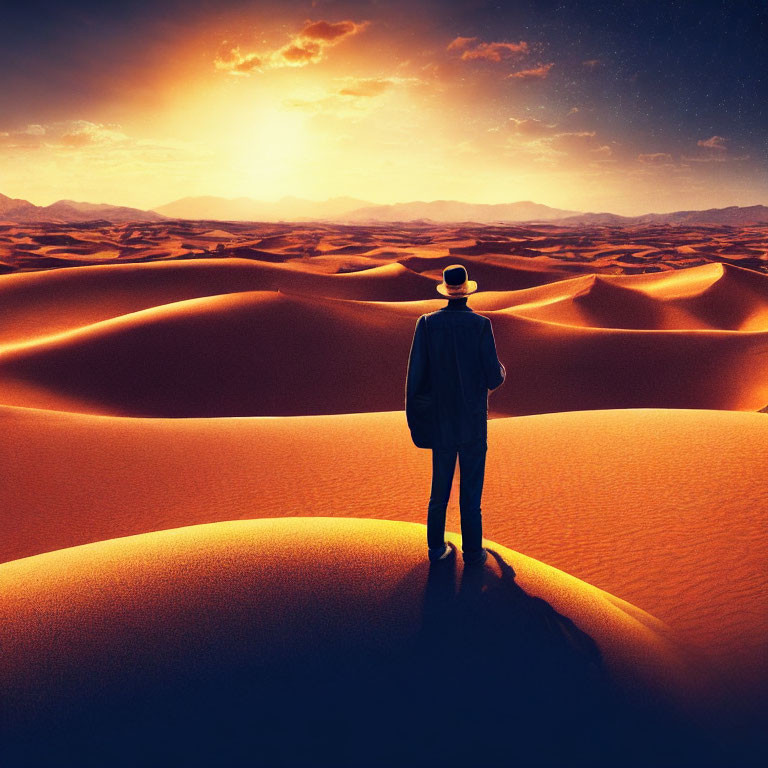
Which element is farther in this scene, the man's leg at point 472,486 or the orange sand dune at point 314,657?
the man's leg at point 472,486

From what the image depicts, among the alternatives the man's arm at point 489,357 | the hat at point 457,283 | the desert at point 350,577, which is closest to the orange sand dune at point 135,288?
the desert at point 350,577

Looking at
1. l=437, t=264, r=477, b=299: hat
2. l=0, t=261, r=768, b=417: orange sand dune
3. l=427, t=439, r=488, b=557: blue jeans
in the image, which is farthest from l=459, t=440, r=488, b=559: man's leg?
l=0, t=261, r=768, b=417: orange sand dune

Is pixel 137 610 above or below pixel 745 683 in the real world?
above

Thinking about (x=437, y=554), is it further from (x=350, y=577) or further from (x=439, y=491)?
(x=350, y=577)

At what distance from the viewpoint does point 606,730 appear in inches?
117

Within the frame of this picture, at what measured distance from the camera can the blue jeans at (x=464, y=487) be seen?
13.2 ft

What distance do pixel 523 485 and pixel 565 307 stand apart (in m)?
29.0

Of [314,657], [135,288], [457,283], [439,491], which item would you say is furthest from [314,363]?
[135,288]

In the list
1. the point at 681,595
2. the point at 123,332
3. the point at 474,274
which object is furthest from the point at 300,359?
the point at 474,274

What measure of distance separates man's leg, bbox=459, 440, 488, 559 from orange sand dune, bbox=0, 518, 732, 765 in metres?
0.30

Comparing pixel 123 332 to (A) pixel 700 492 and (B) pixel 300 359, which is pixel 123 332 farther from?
(A) pixel 700 492

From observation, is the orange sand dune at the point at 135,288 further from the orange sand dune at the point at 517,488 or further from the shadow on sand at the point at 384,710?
the shadow on sand at the point at 384,710

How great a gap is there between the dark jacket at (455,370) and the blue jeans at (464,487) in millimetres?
100

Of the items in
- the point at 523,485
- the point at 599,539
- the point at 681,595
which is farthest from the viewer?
the point at 523,485
